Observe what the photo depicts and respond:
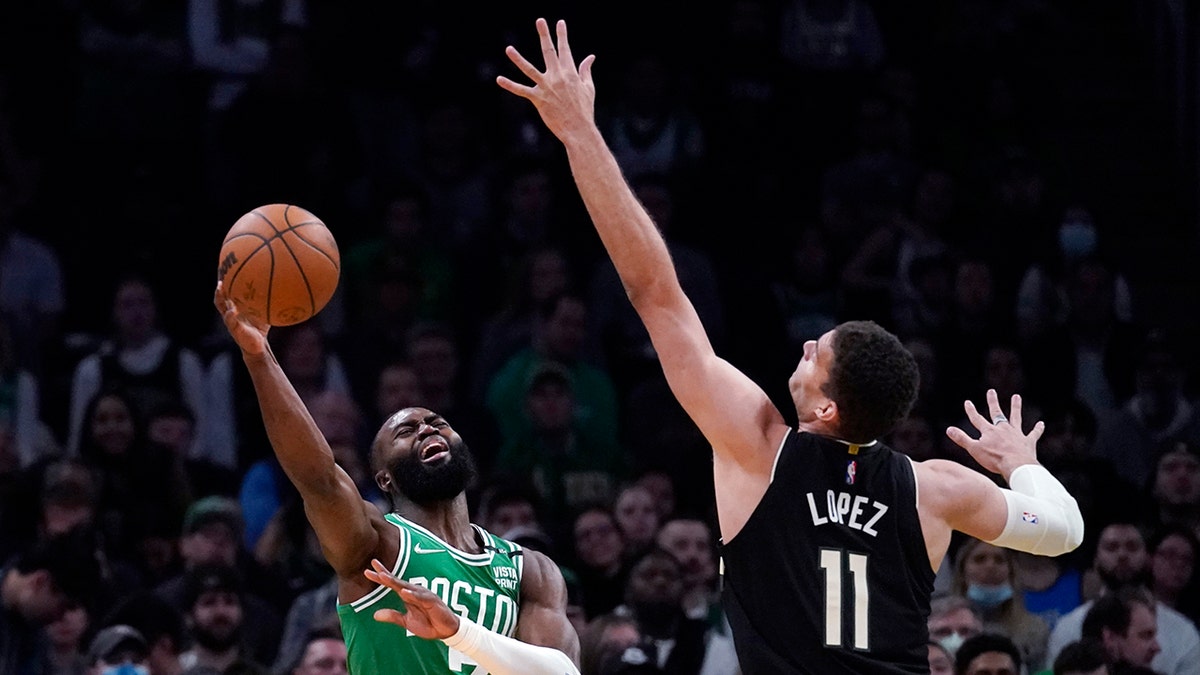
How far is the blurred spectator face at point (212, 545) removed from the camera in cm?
953

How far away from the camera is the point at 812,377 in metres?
5.00

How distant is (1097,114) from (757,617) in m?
10.9

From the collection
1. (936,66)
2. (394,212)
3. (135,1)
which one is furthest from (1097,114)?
(135,1)

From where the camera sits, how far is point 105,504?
10250 millimetres

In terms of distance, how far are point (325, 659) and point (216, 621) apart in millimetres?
726

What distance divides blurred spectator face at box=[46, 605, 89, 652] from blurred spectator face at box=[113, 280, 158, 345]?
237 centimetres

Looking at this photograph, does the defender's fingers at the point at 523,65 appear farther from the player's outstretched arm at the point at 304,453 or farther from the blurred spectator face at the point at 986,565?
the blurred spectator face at the point at 986,565

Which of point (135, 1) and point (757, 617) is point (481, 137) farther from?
point (757, 617)

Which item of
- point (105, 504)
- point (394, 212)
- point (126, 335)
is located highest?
point (394, 212)

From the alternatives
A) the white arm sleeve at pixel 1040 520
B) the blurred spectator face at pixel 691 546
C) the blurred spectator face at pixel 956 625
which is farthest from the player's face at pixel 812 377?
the blurred spectator face at pixel 691 546

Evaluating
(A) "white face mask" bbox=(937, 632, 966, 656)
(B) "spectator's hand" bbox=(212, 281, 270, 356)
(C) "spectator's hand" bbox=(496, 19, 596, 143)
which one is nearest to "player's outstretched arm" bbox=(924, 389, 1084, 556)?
(C) "spectator's hand" bbox=(496, 19, 596, 143)

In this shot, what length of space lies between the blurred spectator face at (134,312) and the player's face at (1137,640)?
18.5 feet

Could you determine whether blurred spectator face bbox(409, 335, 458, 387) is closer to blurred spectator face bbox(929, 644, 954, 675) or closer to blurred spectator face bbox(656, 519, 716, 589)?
blurred spectator face bbox(656, 519, 716, 589)

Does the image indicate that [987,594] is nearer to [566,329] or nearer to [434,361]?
[566,329]
